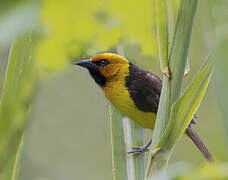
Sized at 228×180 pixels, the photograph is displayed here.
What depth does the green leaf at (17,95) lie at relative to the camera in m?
0.49

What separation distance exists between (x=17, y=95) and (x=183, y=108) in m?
0.28

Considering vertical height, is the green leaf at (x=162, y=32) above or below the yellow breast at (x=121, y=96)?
above

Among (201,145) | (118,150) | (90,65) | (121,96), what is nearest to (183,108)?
(118,150)

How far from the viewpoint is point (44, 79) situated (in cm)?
55

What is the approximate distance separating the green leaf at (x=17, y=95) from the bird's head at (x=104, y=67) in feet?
4.60

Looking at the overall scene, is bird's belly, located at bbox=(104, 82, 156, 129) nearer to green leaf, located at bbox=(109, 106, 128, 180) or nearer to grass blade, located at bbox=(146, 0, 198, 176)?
green leaf, located at bbox=(109, 106, 128, 180)

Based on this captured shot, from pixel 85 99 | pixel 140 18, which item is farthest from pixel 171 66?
pixel 85 99

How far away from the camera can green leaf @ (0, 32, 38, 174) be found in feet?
1.60

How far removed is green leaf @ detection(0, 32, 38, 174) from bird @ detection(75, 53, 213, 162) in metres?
1.19

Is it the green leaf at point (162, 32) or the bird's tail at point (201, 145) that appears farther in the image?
the bird's tail at point (201, 145)

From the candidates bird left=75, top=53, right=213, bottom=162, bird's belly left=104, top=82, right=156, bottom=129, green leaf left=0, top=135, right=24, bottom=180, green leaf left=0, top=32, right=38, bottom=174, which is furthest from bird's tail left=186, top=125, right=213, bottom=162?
green leaf left=0, top=32, right=38, bottom=174

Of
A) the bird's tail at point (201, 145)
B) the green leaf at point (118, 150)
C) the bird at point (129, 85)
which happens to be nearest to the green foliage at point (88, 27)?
the green leaf at point (118, 150)

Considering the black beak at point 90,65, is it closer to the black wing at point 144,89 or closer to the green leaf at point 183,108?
the black wing at point 144,89

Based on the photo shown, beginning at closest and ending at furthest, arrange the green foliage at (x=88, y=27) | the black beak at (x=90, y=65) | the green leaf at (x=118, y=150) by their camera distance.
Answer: the green foliage at (x=88, y=27) < the green leaf at (x=118, y=150) < the black beak at (x=90, y=65)
